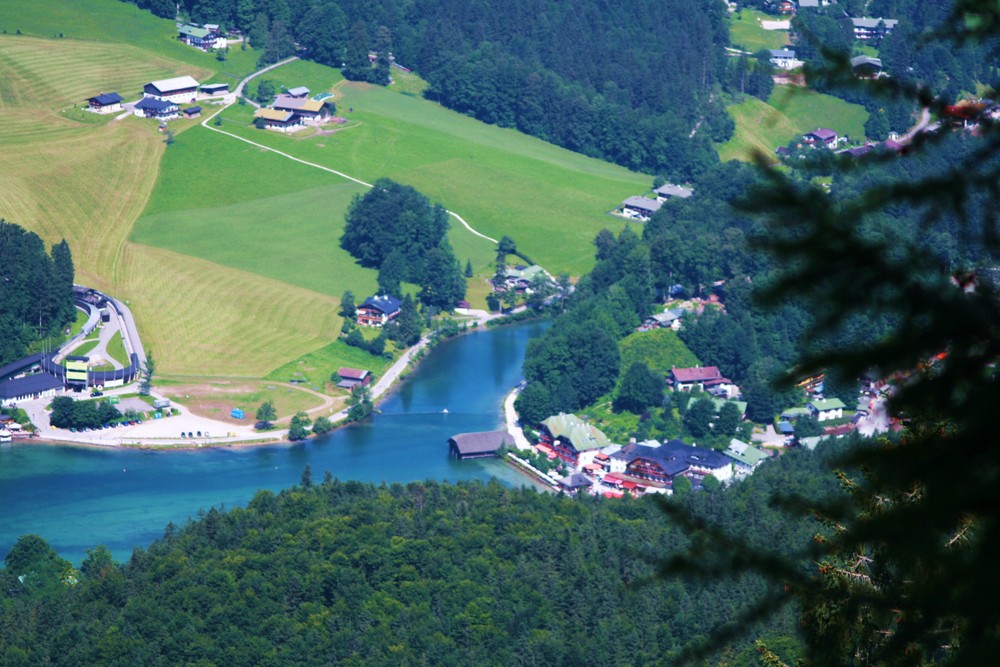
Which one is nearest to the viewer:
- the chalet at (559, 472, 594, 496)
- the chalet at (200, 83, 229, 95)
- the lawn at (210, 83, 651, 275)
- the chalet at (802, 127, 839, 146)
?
the chalet at (559, 472, 594, 496)

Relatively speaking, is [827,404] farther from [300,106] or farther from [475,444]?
[300,106]


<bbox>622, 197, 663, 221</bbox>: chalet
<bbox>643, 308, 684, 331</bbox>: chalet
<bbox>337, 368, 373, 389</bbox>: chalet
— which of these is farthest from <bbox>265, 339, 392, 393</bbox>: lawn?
<bbox>622, 197, 663, 221</bbox>: chalet

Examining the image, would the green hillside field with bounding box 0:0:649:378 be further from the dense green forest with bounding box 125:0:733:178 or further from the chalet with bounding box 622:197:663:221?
the dense green forest with bounding box 125:0:733:178

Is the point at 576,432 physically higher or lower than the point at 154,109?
lower

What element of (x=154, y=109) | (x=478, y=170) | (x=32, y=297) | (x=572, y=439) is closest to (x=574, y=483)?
(x=572, y=439)

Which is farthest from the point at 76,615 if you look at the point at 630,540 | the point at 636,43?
the point at 636,43

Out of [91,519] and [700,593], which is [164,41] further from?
[700,593]
